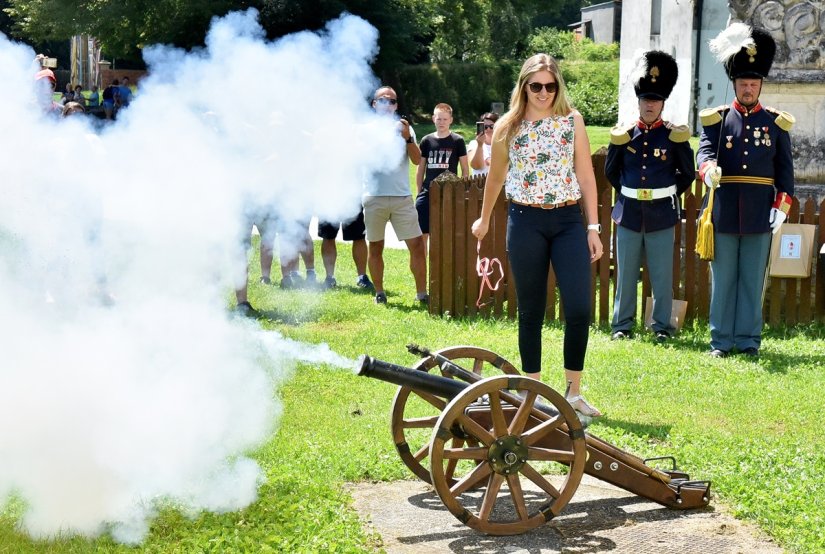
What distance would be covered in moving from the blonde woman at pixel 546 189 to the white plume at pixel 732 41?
2.46 metres

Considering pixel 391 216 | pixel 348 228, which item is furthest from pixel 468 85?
pixel 391 216

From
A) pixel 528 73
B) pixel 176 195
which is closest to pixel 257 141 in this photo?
pixel 176 195

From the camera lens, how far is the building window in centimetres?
2842

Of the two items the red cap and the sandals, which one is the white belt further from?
the red cap

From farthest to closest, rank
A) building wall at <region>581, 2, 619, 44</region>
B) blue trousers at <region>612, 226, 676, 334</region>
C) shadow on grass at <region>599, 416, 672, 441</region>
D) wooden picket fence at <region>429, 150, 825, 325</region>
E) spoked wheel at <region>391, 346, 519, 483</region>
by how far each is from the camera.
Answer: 1. building wall at <region>581, 2, 619, 44</region>
2. wooden picket fence at <region>429, 150, 825, 325</region>
3. blue trousers at <region>612, 226, 676, 334</region>
4. shadow on grass at <region>599, 416, 672, 441</region>
5. spoked wheel at <region>391, 346, 519, 483</region>

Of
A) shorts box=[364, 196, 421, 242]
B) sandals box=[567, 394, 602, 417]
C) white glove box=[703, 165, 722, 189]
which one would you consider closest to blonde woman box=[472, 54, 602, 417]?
sandals box=[567, 394, 602, 417]

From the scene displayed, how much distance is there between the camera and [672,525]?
498 centimetres

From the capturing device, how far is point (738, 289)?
8.38 meters

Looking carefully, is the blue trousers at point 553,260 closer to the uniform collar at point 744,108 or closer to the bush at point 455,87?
the uniform collar at point 744,108

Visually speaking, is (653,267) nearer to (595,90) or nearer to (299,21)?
(299,21)

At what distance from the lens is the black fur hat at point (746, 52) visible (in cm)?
790

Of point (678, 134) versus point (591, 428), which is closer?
point (591, 428)

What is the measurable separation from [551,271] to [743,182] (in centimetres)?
200

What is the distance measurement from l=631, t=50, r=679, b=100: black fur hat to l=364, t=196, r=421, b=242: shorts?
273cm
